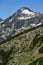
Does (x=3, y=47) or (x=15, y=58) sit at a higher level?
→ (x=3, y=47)

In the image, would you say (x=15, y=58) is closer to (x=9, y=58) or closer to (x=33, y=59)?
(x=9, y=58)

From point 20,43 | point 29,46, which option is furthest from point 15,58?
point 20,43

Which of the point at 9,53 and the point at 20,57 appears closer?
the point at 20,57

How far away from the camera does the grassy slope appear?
380ft

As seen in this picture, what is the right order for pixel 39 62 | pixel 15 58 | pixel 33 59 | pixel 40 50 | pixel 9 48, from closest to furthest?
pixel 39 62
pixel 33 59
pixel 40 50
pixel 15 58
pixel 9 48

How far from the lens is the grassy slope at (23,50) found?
115825 mm

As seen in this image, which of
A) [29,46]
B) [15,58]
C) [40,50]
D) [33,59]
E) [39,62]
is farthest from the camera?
[29,46]

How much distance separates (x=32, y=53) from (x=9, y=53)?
2364cm

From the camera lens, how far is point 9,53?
142500 mm

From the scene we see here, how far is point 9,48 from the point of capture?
149m

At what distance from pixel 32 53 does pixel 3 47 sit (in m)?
36.3

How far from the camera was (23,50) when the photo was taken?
448 ft

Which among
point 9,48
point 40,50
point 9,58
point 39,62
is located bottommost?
point 39,62

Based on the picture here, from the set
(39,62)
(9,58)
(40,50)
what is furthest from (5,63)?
(39,62)
